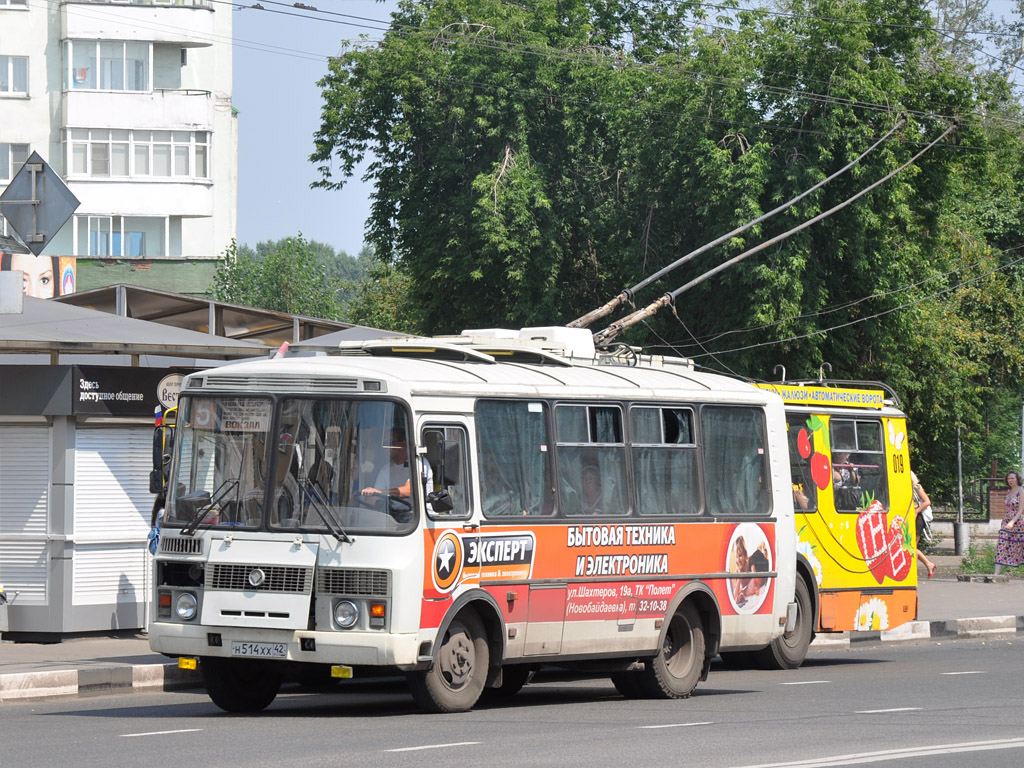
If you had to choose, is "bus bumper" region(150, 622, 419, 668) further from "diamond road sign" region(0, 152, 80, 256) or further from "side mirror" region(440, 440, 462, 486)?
"diamond road sign" region(0, 152, 80, 256)

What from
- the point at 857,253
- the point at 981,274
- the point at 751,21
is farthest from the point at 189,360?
the point at 981,274

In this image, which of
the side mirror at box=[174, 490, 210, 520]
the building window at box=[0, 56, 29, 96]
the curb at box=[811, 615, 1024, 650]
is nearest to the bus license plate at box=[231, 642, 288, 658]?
the side mirror at box=[174, 490, 210, 520]

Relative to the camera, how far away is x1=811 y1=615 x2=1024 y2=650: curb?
2039 centimetres

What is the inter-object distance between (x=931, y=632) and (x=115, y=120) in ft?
137

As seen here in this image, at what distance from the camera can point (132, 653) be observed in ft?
52.5

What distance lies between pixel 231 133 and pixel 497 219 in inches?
1542

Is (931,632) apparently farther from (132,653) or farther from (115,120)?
(115,120)

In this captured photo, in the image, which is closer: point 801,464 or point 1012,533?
point 801,464

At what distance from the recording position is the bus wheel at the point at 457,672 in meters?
11.8

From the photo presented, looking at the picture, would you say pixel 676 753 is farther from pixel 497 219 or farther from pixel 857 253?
pixel 497 219

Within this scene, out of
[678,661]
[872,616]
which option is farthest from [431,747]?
[872,616]

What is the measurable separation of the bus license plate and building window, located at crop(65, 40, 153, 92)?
159ft

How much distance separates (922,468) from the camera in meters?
38.5

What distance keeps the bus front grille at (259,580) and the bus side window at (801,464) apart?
25.4 ft
